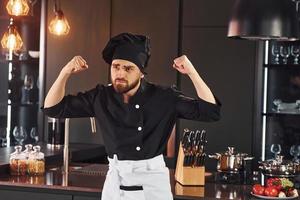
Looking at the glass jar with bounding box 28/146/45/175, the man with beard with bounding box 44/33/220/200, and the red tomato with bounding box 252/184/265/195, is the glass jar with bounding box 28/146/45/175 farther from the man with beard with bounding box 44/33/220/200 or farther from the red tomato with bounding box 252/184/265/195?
the red tomato with bounding box 252/184/265/195

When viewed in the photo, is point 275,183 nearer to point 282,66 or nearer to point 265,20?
point 265,20

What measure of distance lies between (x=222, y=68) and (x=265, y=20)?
202 centimetres

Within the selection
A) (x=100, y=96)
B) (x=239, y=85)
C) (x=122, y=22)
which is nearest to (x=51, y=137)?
(x=122, y=22)

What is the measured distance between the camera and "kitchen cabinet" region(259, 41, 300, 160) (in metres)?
4.90

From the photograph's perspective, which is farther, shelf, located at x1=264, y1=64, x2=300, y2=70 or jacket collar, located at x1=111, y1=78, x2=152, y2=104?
shelf, located at x1=264, y1=64, x2=300, y2=70

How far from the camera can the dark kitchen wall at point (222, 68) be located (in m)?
4.86

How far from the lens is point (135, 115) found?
2709mm

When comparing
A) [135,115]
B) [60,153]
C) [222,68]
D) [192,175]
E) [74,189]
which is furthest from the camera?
[222,68]

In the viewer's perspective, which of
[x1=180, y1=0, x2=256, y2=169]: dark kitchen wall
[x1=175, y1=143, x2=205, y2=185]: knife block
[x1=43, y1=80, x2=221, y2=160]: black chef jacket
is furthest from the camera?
[x1=180, y1=0, x2=256, y2=169]: dark kitchen wall

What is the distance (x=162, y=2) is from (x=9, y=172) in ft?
6.45

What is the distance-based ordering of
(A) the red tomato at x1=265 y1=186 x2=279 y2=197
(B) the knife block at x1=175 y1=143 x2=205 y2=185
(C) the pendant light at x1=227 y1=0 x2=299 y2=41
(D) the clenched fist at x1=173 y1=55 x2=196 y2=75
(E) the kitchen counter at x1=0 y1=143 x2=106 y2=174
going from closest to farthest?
(D) the clenched fist at x1=173 y1=55 x2=196 y2=75 < (C) the pendant light at x1=227 y1=0 x2=299 y2=41 < (A) the red tomato at x1=265 y1=186 x2=279 y2=197 < (B) the knife block at x1=175 y1=143 x2=205 y2=185 < (E) the kitchen counter at x1=0 y1=143 x2=106 y2=174

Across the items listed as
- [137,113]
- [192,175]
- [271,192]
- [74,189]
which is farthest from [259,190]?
[74,189]

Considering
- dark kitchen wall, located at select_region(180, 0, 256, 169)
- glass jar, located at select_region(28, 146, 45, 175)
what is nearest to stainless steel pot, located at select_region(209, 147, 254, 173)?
glass jar, located at select_region(28, 146, 45, 175)

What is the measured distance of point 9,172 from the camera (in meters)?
3.54
